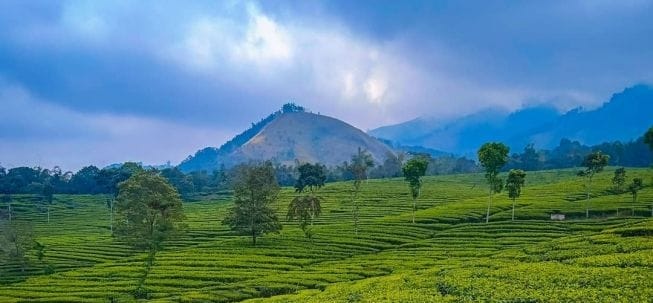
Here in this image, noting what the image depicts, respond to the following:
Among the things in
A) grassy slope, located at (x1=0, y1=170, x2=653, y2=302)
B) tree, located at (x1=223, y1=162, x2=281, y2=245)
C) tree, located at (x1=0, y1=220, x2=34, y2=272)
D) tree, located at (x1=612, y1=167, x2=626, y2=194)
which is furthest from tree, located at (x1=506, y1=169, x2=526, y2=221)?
tree, located at (x1=0, y1=220, x2=34, y2=272)

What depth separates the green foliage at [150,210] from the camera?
51250mm

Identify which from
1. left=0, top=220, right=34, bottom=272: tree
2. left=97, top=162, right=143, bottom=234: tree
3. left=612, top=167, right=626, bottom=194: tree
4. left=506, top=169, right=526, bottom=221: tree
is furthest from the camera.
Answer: left=97, top=162, right=143, bottom=234: tree

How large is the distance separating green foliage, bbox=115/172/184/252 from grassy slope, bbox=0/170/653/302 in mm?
5260

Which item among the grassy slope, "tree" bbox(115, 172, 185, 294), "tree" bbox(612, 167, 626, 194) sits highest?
"tree" bbox(612, 167, 626, 194)

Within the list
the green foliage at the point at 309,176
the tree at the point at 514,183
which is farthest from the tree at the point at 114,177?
the tree at the point at 514,183

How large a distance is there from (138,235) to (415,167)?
45011 mm

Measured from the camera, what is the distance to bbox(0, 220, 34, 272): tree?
6969 centimetres

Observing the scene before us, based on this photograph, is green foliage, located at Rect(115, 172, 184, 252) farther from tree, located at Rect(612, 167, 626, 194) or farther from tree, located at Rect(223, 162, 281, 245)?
tree, located at Rect(612, 167, 626, 194)

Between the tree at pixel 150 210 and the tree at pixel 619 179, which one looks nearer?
the tree at pixel 150 210

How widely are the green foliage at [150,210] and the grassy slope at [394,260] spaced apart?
5.26 m

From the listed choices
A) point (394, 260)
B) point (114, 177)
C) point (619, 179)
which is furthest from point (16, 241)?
point (619, 179)

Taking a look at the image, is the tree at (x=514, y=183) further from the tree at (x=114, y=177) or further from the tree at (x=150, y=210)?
the tree at (x=114, y=177)

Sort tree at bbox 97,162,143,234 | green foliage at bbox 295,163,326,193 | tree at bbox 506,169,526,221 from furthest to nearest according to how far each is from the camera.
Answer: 1. tree at bbox 97,162,143,234
2. green foliage at bbox 295,163,326,193
3. tree at bbox 506,169,526,221

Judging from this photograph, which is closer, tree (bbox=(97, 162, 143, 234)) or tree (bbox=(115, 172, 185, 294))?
tree (bbox=(115, 172, 185, 294))
